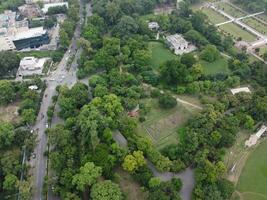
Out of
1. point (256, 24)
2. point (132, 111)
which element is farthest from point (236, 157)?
point (256, 24)

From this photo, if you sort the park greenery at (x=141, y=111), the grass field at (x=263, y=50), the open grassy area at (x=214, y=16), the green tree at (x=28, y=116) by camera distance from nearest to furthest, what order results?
the park greenery at (x=141, y=111) → the green tree at (x=28, y=116) → the grass field at (x=263, y=50) → the open grassy area at (x=214, y=16)

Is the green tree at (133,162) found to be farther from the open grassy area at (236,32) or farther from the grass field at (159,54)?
the open grassy area at (236,32)

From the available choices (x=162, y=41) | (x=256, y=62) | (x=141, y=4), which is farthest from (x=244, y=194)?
(x=141, y=4)

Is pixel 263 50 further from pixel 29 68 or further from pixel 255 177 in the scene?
pixel 29 68

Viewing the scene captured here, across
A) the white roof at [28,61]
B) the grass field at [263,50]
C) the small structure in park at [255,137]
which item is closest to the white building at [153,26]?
the grass field at [263,50]

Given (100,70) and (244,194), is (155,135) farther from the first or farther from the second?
(100,70)

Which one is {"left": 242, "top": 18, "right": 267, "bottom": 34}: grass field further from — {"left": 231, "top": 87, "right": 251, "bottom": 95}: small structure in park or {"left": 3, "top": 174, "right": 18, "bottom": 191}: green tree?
{"left": 3, "top": 174, "right": 18, "bottom": 191}: green tree
